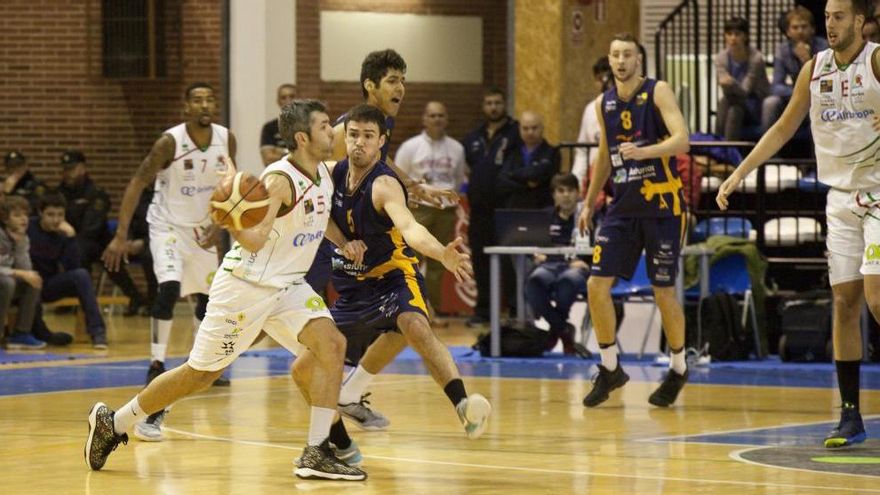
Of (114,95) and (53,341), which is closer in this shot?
(53,341)

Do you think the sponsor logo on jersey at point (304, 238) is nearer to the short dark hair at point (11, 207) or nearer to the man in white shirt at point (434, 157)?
the short dark hair at point (11, 207)

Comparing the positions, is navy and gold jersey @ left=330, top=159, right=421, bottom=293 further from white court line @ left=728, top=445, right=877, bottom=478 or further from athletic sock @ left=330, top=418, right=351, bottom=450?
white court line @ left=728, top=445, right=877, bottom=478

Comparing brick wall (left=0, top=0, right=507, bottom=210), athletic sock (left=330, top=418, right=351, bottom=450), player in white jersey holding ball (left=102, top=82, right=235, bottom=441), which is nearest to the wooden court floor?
athletic sock (left=330, top=418, right=351, bottom=450)

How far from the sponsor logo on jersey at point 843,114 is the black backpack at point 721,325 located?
17.0ft

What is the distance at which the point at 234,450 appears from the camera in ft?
28.1

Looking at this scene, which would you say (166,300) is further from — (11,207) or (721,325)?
(721,325)

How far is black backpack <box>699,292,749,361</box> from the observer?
1369 cm

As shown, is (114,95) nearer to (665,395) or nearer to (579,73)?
(579,73)

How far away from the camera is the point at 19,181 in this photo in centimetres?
1845

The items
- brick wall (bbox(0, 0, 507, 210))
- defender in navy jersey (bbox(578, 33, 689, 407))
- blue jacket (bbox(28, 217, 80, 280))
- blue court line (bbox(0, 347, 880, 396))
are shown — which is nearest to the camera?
defender in navy jersey (bbox(578, 33, 689, 407))

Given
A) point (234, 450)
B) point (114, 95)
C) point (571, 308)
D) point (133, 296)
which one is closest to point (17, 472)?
point (234, 450)

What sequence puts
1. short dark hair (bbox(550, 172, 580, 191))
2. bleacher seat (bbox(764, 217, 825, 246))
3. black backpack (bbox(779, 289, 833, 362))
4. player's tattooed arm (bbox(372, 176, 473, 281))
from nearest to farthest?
player's tattooed arm (bbox(372, 176, 473, 281)) → black backpack (bbox(779, 289, 833, 362)) → short dark hair (bbox(550, 172, 580, 191)) → bleacher seat (bbox(764, 217, 825, 246))

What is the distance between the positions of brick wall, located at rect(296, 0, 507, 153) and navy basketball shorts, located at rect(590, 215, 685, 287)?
1068 centimetres

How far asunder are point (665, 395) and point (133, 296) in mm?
9069
